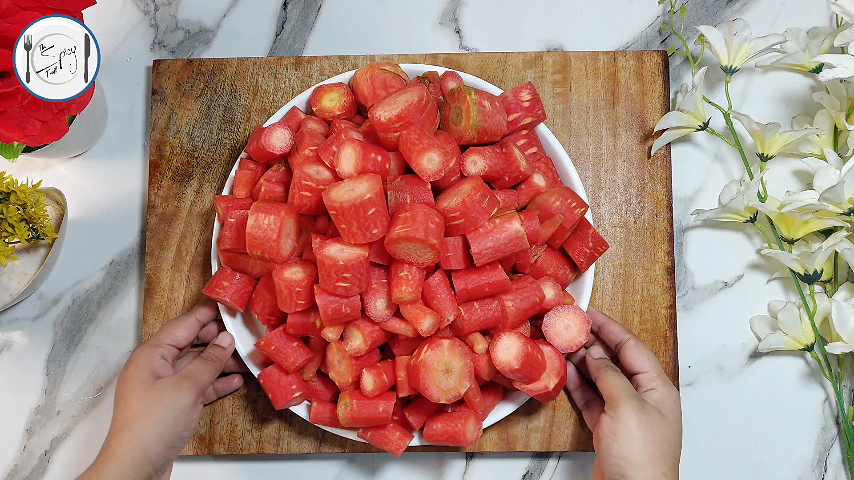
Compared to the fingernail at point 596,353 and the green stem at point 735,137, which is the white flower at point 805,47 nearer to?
the green stem at point 735,137

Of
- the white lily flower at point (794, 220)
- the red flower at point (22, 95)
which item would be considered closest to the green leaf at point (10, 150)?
the red flower at point (22, 95)

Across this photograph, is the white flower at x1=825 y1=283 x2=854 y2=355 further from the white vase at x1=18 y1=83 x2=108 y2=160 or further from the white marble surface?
the white vase at x1=18 y1=83 x2=108 y2=160

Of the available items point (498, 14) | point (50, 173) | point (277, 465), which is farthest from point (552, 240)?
point (50, 173)

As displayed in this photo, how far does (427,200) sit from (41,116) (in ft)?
2.23

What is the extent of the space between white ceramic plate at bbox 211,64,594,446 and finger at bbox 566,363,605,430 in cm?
15

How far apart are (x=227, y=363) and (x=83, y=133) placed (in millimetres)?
596

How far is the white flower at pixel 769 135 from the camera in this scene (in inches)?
54.0

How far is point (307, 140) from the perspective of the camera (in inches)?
47.1

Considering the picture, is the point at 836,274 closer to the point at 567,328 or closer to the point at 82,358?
the point at 567,328

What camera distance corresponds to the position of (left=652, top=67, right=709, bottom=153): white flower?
1.39 m

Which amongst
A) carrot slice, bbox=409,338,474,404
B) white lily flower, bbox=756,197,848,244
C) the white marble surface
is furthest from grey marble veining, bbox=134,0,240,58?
white lily flower, bbox=756,197,848,244

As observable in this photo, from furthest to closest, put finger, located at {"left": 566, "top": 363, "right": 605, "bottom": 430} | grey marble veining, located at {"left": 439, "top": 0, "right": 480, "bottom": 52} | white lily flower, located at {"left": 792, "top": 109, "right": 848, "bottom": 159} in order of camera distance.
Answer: grey marble veining, located at {"left": 439, "top": 0, "right": 480, "bottom": 52} < white lily flower, located at {"left": 792, "top": 109, "right": 848, "bottom": 159} < finger, located at {"left": 566, "top": 363, "right": 605, "bottom": 430}

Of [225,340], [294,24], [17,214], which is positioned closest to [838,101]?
[294,24]

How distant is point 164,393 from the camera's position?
1188 mm
